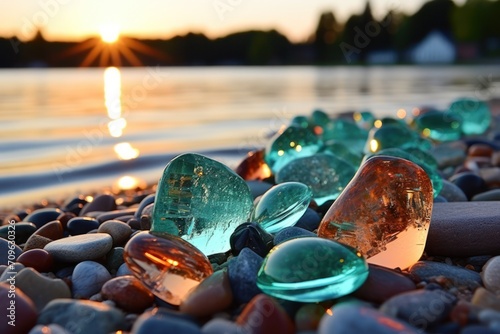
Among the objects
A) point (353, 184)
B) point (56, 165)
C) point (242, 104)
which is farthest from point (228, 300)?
point (242, 104)

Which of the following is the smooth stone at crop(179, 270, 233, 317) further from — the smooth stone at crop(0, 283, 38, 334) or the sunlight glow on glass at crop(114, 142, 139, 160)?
the sunlight glow on glass at crop(114, 142, 139, 160)

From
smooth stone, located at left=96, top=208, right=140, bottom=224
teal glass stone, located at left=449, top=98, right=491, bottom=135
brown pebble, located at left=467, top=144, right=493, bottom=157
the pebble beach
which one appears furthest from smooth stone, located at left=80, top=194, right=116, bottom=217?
teal glass stone, located at left=449, top=98, right=491, bottom=135

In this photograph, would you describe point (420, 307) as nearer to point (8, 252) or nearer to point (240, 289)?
point (240, 289)

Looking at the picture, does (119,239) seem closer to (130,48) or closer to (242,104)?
(242,104)

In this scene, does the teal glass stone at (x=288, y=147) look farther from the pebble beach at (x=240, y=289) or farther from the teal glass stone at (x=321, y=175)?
the pebble beach at (x=240, y=289)

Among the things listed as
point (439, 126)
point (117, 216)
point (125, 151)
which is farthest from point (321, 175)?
point (125, 151)

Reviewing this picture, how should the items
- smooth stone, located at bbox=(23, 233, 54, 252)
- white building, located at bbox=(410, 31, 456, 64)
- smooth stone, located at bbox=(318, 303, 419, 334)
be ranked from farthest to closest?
white building, located at bbox=(410, 31, 456, 64)
smooth stone, located at bbox=(23, 233, 54, 252)
smooth stone, located at bbox=(318, 303, 419, 334)

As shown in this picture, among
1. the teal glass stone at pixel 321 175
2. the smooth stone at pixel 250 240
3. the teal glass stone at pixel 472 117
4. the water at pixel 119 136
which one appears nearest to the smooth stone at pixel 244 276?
the smooth stone at pixel 250 240
